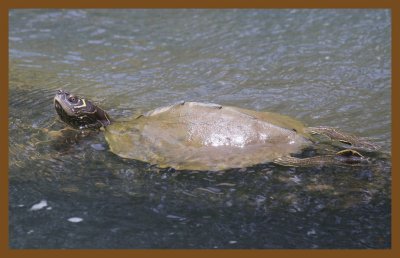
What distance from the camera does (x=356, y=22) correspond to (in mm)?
9844

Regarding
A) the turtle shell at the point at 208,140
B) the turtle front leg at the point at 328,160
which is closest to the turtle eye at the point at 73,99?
the turtle shell at the point at 208,140

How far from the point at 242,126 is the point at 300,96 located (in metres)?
2.32

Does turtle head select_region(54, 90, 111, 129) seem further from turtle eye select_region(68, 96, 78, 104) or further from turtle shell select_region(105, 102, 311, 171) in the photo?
turtle shell select_region(105, 102, 311, 171)

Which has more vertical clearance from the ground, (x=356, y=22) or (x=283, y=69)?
(x=356, y=22)

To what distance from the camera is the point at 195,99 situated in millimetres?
7102

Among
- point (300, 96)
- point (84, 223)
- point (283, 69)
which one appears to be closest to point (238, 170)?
point (84, 223)

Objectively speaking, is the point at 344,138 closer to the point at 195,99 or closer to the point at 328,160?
the point at 328,160

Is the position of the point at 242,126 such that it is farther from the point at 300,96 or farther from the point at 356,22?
the point at 356,22

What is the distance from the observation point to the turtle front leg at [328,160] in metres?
4.85

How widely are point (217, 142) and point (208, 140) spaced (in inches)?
3.5

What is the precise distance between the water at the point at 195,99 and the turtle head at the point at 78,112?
8.8 inches

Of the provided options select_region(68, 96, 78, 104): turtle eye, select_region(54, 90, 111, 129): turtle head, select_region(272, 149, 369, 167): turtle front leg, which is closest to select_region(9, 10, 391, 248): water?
select_region(272, 149, 369, 167): turtle front leg

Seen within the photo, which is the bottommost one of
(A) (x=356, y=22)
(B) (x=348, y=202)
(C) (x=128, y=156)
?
(B) (x=348, y=202)

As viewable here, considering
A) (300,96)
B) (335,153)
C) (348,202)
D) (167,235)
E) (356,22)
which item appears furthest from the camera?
(356,22)
